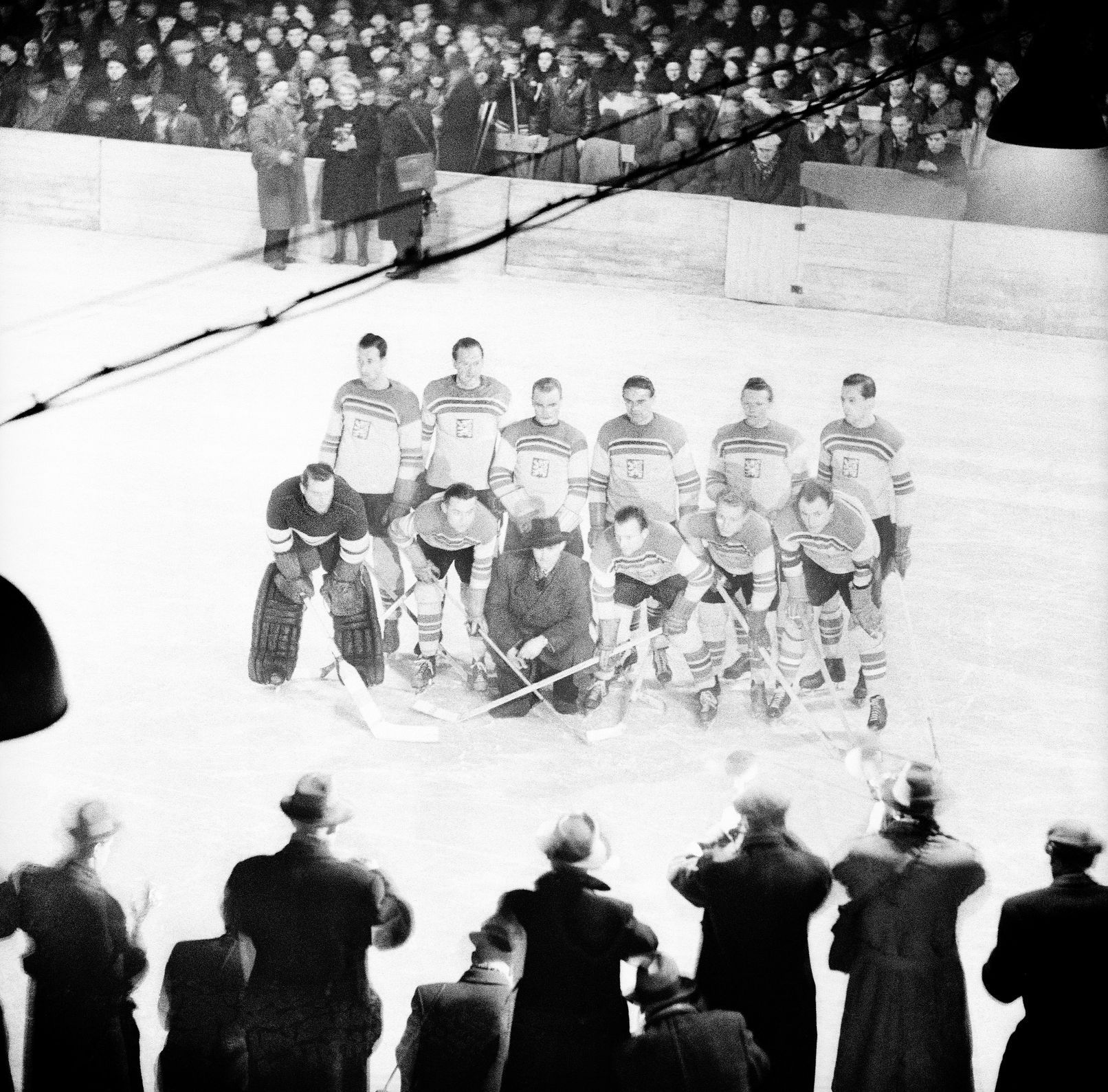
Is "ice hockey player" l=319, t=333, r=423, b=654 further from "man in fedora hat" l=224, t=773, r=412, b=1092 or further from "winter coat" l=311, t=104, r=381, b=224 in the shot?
"winter coat" l=311, t=104, r=381, b=224

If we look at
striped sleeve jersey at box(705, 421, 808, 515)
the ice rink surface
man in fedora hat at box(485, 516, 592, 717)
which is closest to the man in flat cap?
the ice rink surface

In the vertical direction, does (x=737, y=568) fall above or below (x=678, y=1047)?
above

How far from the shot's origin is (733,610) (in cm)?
959

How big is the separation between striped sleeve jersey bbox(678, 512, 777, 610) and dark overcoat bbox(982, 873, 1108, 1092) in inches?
135

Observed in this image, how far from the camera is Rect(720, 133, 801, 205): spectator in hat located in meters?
15.3

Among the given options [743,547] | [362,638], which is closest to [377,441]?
[362,638]

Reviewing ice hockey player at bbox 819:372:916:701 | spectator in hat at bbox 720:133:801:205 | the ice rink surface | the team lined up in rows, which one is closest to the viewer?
the ice rink surface

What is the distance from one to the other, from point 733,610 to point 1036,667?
184cm

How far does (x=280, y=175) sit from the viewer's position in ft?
54.5

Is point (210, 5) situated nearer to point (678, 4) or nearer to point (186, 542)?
point (678, 4)

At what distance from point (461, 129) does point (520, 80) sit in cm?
68

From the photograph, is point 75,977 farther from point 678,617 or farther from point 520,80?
point 520,80

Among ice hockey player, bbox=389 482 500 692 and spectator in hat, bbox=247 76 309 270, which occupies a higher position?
spectator in hat, bbox=247 76 309 270

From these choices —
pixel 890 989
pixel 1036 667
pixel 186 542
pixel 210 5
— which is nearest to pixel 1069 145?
pixel 890 989
